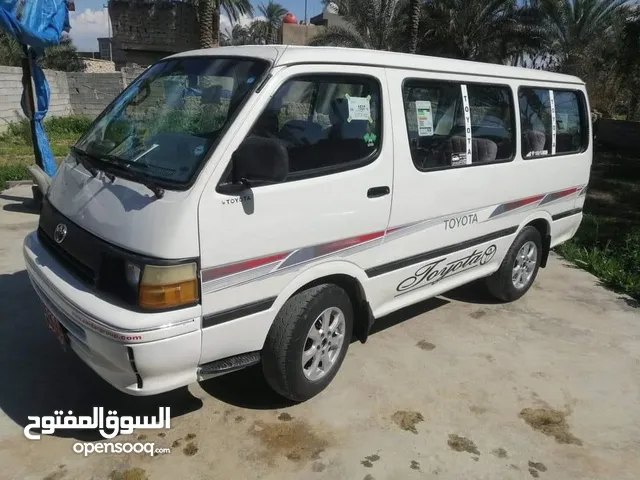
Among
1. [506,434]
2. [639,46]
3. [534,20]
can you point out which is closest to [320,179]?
[506,434]

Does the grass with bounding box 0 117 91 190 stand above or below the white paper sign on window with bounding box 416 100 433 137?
below

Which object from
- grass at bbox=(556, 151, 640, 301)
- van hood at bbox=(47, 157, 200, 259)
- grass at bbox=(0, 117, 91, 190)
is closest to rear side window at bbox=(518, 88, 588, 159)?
grass at bbox=(556, 151, 640, 301)

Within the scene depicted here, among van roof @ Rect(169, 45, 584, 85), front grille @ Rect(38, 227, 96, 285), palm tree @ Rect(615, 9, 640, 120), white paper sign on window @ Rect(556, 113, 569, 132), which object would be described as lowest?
front grille @ Rect(38, 227, 96, 285)

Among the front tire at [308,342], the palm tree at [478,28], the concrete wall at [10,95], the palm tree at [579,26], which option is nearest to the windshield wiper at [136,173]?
the front tire at [308,342]

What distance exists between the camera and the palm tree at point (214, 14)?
1930cm

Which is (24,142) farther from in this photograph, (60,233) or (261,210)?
(261,210)

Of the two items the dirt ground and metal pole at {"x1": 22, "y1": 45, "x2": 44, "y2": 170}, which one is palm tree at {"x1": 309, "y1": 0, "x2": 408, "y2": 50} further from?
the dirt ground

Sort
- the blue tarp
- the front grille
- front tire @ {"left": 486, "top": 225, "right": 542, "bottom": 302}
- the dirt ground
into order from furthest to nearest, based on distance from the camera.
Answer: the blue tarp → front tire @ {"left": 486, "top": 225, "right": 542, "bottom": 302} → the dirt ground → the front grille

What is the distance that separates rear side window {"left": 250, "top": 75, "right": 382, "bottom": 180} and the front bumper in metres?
1.03

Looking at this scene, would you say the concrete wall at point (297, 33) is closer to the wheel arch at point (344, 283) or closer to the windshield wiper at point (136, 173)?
the wheel arch at point (344, 283)

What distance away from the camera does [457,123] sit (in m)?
4.08

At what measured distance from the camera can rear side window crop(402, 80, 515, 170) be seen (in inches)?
145

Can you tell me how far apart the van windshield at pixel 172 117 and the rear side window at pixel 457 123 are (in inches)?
46.5

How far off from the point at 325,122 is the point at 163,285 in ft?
4.47
